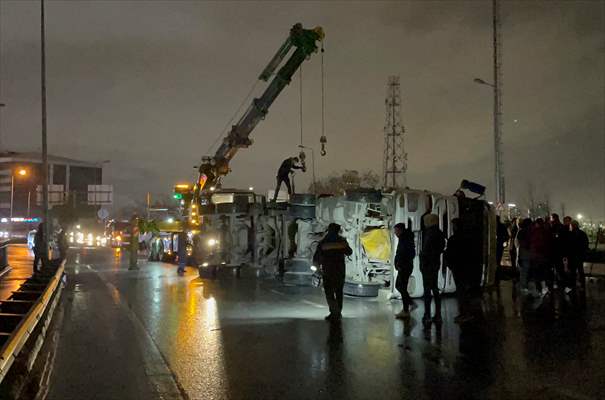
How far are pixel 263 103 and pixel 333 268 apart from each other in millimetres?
12941

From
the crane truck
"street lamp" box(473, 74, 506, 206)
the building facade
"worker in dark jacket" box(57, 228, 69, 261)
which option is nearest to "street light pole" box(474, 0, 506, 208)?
"street lamp" box(473, 74, 506, 206)

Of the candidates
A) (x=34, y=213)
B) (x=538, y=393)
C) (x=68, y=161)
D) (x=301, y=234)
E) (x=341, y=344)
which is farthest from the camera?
(x=68, y=161)

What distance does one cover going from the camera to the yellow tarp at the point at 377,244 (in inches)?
483

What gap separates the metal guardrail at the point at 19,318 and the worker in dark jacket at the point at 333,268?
443cm

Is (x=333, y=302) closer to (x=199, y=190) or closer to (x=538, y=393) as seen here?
(x=538, y=393)

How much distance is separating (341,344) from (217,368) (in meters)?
1.92

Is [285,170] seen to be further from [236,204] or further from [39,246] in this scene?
[39,246]

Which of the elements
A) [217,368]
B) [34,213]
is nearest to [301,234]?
[217,368]

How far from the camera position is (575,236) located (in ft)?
40.8

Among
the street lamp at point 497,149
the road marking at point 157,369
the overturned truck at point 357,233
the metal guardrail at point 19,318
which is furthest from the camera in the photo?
the street lamp at point 497,149

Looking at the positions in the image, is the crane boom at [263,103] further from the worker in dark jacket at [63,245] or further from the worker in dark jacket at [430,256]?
the worker in dark jacket at [430,256]

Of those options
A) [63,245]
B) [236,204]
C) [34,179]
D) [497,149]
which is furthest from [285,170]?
[34,179]

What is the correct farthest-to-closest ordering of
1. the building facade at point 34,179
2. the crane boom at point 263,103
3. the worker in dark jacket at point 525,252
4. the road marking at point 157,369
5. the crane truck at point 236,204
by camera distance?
the building facade at point 34,179
the crane boom at point 263,103
the crane truck at point 236,204
the worker in dark jacket at point 525,252
the road marking at point 157,369

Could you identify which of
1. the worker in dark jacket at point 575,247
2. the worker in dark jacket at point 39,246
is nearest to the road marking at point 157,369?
the worker in dark jacket at point 575,247
